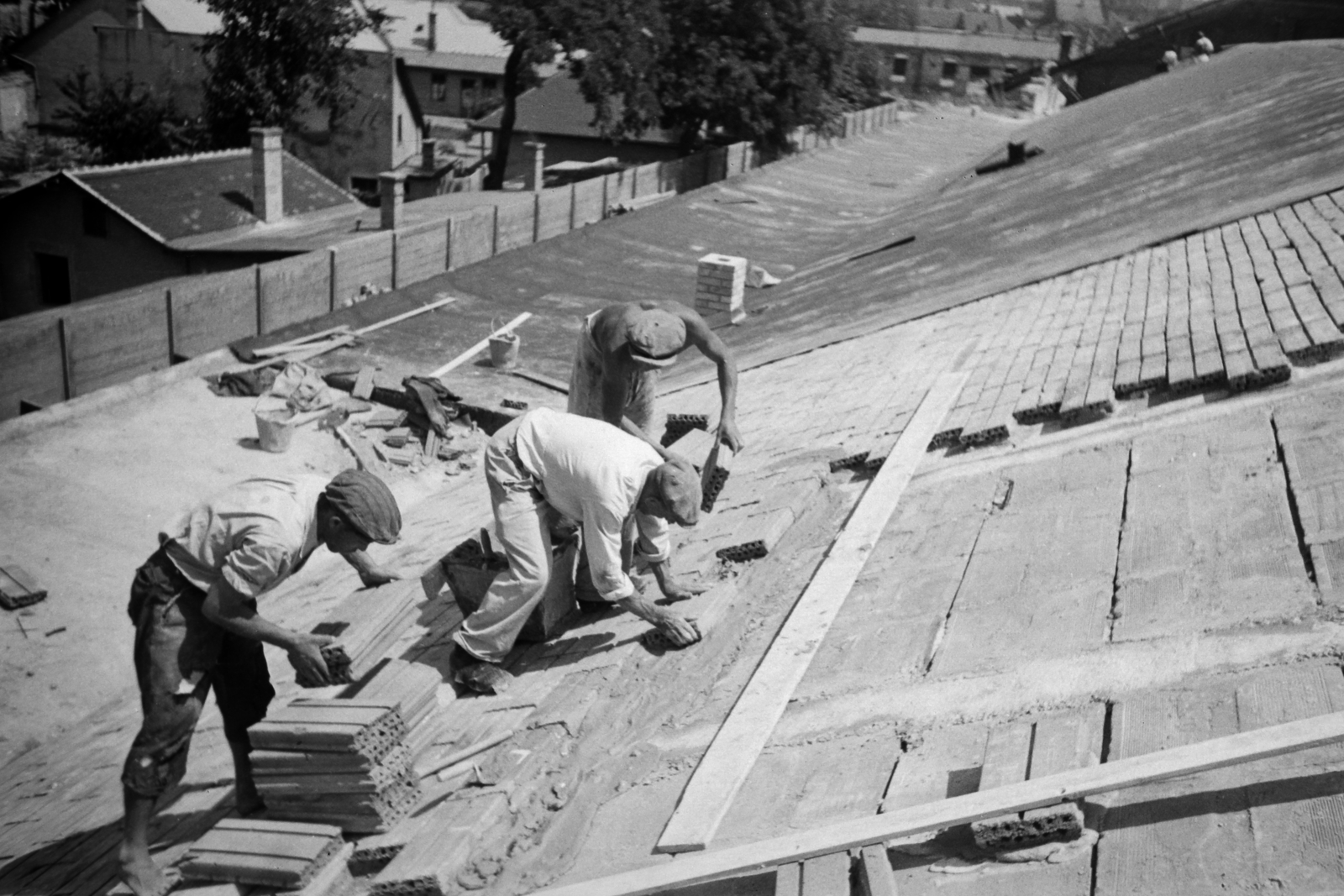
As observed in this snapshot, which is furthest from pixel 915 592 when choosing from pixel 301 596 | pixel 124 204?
pixel 124 204

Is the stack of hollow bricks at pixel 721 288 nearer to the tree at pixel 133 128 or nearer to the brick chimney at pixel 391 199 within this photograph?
the brick chimney at pixel 391 199

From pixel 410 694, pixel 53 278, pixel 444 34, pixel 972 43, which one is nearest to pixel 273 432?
pixel 410 694

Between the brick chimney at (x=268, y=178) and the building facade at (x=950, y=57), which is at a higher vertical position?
the building facade at (x=950, y=57)

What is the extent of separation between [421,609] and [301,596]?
337 cm

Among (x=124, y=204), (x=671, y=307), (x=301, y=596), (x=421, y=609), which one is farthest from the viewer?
(x=124, y=204)

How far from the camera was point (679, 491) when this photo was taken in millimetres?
5102

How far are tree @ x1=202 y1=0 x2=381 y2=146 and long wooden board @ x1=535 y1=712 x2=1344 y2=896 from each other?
3550 cm

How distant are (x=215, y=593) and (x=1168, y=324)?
19.6 ft

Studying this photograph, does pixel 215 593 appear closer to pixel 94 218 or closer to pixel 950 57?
pixel 94 218

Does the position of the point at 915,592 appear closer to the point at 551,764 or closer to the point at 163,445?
the point at 551,764

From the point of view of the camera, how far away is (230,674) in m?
5.27

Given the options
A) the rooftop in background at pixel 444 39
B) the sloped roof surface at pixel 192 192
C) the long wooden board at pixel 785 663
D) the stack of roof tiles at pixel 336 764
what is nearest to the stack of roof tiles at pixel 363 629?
the stack of roof tiles at pixel 336 764

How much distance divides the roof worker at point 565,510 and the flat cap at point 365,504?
63 cm

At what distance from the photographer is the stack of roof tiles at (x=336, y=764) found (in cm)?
449
